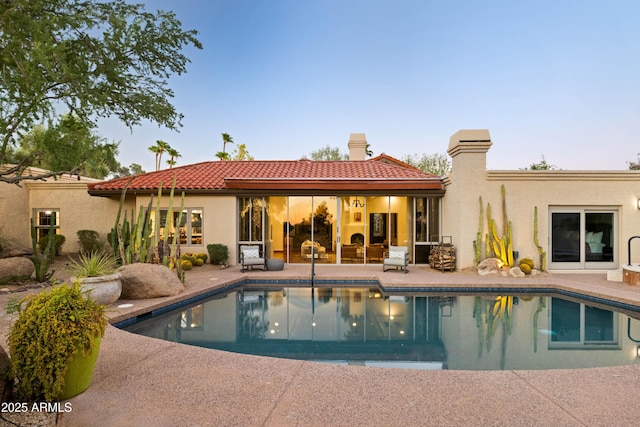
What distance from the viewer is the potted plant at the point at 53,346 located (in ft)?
9.59

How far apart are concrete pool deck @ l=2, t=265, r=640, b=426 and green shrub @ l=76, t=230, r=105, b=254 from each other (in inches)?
477

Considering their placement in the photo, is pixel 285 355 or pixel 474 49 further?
pixel 474 49

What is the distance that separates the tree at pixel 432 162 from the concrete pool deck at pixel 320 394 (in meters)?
37.2

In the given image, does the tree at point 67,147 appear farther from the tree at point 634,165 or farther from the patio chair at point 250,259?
the tree at point 634,165

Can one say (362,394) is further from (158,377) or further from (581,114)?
(581,114)

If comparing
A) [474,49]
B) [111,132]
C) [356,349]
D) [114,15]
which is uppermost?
[474,49]

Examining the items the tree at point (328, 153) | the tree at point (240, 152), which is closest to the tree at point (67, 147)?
the tree at point (328, 153)

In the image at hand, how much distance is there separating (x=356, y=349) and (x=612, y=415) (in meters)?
3.65

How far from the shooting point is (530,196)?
42.5 ft

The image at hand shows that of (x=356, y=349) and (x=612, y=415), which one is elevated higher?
(x=612, y=415)

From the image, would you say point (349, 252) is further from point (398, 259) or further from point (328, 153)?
point (328, 153)

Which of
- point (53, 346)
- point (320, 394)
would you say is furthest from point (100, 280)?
point (320, 394)

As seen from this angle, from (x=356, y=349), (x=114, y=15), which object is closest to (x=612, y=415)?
(x=356, y=349)

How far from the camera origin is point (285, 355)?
5863 millimetres
